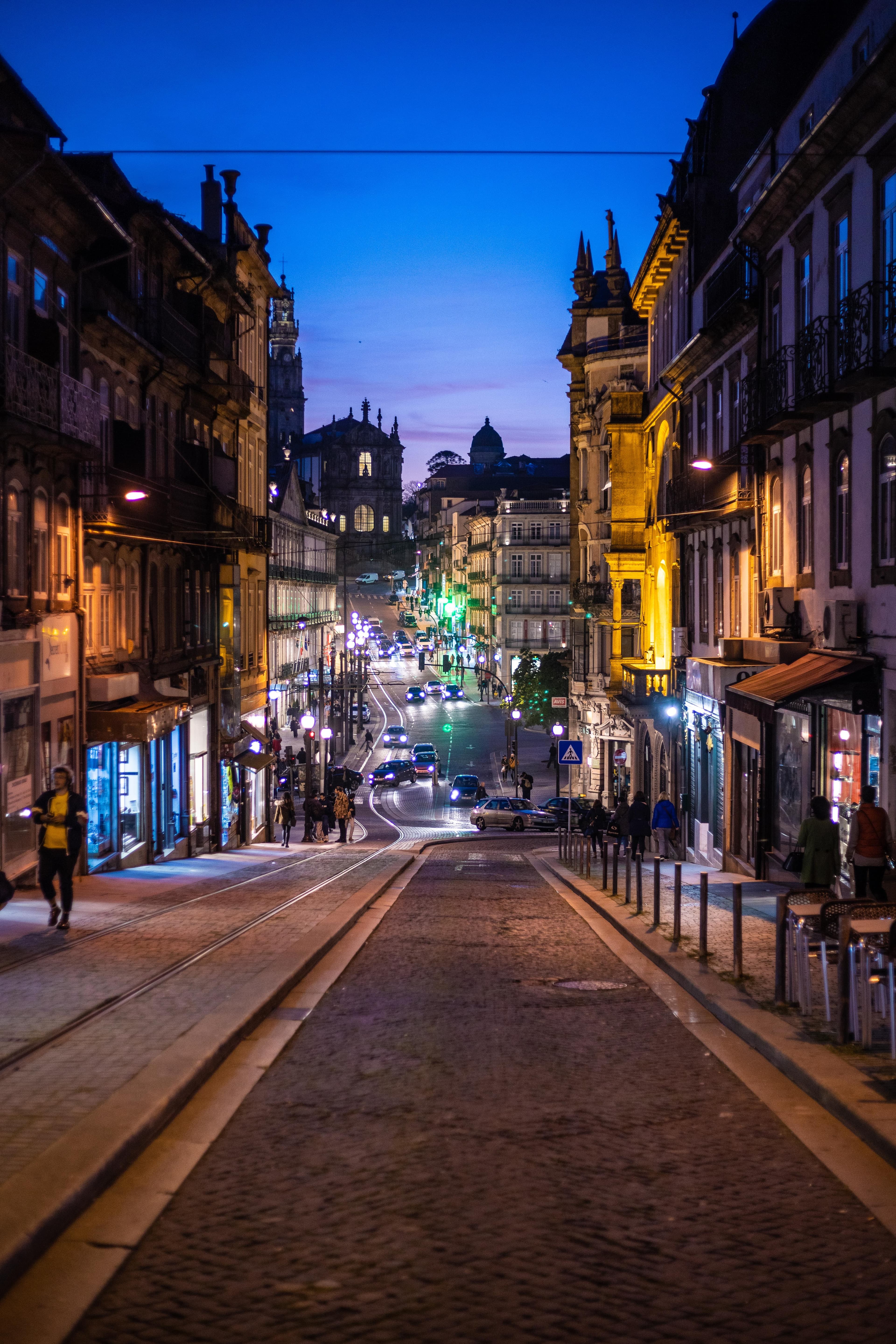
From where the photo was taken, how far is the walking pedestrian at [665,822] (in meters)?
27.6

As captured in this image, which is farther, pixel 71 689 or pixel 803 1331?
pixel 71 689

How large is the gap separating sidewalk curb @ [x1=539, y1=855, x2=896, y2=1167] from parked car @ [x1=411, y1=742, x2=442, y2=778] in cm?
5797

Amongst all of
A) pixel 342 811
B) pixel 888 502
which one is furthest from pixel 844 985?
pixel 342 811

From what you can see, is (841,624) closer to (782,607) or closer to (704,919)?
(782,607)

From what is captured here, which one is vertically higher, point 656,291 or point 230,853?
point 656,291

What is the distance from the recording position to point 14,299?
734 inches

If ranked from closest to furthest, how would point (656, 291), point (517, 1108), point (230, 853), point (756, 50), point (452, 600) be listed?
point (517, 1108) → point (756, 50) → point (230, 853) → point (656, 291) → point (452, 600)

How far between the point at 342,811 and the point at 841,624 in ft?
75.3

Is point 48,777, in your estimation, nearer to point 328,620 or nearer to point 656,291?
point 656,291

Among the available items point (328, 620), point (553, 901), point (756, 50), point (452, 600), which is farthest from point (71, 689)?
point (452, 600)

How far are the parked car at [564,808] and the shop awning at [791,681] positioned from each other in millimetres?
20245

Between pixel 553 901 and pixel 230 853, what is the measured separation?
44.8ft

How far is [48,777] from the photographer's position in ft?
66.9

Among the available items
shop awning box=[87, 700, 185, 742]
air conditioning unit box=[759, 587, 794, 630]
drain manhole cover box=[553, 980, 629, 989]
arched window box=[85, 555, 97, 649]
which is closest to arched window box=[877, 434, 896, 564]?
air conditioning unit box=[759, 587, 794, 630]
